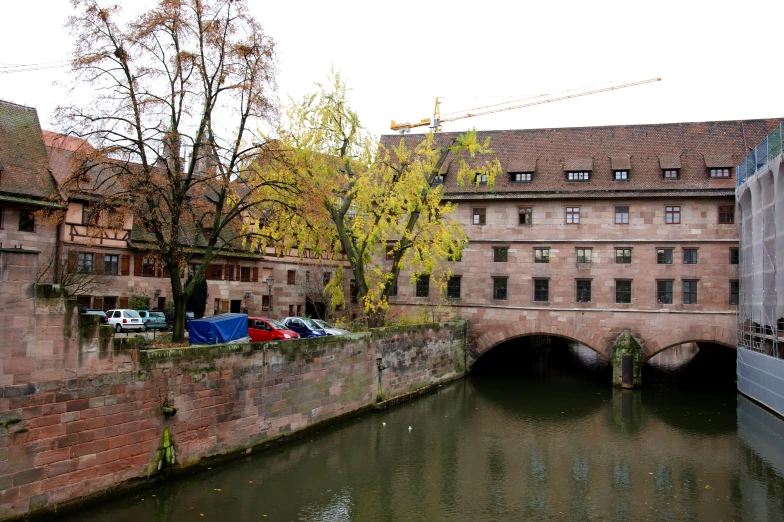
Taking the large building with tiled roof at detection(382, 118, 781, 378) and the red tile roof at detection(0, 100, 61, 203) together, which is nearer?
the red tile roof at detection(0, 100, 61, 203)

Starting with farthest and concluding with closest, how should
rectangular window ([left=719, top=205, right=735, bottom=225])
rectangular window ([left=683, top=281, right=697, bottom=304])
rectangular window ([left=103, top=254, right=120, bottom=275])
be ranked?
1. rectangular window ([left=103, top=254, right=120, bottom=275])
2. rectangular window ([left=719, top=205, right=735, bottom=225])
3. rectangular window ([left=683, top=281, right=697, bottom=304])

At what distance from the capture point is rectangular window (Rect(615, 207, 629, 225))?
30.7m

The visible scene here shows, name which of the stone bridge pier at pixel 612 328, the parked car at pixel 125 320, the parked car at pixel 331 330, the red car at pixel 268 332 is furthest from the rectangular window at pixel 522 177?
the parked car at pixel 125 320

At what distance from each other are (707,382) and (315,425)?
2269 centimetres

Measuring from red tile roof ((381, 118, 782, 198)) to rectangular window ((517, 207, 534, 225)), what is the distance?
3.07 feet

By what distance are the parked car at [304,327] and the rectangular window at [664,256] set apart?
1628 cm

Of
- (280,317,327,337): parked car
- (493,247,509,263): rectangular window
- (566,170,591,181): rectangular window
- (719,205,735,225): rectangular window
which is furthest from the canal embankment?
(719,205,735,225): rectangular window

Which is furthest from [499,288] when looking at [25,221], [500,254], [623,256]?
[25,221]

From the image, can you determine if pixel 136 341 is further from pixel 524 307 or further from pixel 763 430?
pixel 524 307

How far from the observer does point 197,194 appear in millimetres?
18328

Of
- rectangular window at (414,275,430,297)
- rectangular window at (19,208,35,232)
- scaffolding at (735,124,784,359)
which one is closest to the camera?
scaffolding at (735,124,784,359)

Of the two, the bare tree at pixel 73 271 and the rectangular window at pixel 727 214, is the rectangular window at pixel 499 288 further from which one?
the bare tree at pixel 73 271

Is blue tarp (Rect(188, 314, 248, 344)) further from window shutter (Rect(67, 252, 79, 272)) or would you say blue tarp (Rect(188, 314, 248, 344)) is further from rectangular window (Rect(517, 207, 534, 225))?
rectangular window (Rect(517, 207, 534, 225))

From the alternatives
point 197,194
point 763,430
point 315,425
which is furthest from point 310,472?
point 763,430
